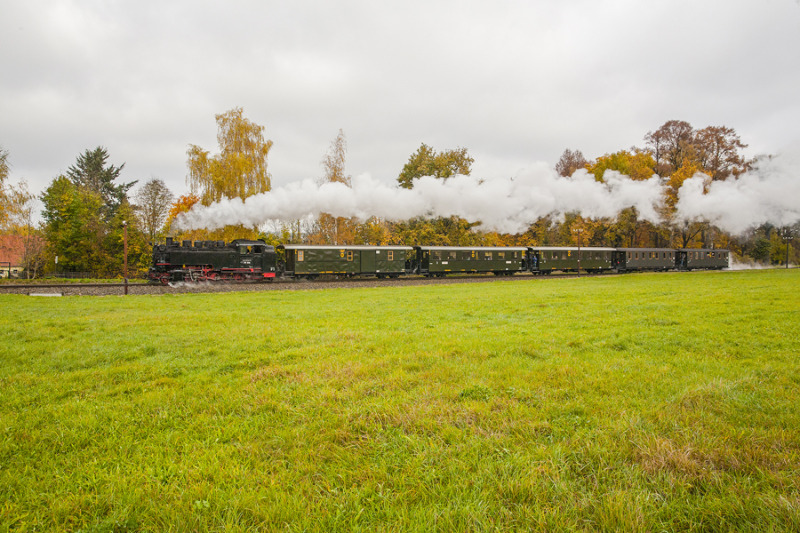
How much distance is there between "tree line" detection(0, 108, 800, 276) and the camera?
3353 centimetres

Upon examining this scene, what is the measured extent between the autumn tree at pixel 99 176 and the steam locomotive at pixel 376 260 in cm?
4050

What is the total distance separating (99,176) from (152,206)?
2137 centimetres

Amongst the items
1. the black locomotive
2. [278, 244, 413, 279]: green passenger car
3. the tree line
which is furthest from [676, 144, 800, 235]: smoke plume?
the black locomotive

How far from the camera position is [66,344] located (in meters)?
7.25

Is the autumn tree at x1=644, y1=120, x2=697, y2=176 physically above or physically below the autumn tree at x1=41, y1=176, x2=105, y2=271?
above

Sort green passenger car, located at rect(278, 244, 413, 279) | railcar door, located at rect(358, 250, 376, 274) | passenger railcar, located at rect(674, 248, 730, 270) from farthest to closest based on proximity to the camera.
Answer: passenger railcar, located at rect(674, 248, 730, 270)
railcar door, located at rect(358, 250, 376, 274)
green passenger car, located at rect(278, 244, 413, 279)

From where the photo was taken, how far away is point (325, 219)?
37844 millimetres

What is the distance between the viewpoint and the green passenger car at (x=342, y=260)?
27.6 m

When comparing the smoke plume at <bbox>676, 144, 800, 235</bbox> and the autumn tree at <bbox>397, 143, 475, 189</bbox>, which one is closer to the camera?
the smoke plume at <bbox>676, 144, 800, 235</bbox>

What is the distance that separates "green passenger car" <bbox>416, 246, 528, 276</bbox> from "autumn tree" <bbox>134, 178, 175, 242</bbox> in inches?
1289

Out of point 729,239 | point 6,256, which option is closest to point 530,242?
point 729,239

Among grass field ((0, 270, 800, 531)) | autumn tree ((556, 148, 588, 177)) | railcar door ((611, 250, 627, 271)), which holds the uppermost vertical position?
autumn tree ((556, 148, 588, 177))

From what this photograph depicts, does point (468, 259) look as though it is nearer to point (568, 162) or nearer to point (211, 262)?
point (211, 262)

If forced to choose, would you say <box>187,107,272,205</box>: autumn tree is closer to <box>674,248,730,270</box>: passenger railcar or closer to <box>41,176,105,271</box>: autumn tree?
<box>41,176,105,271</box>: autumn tree
